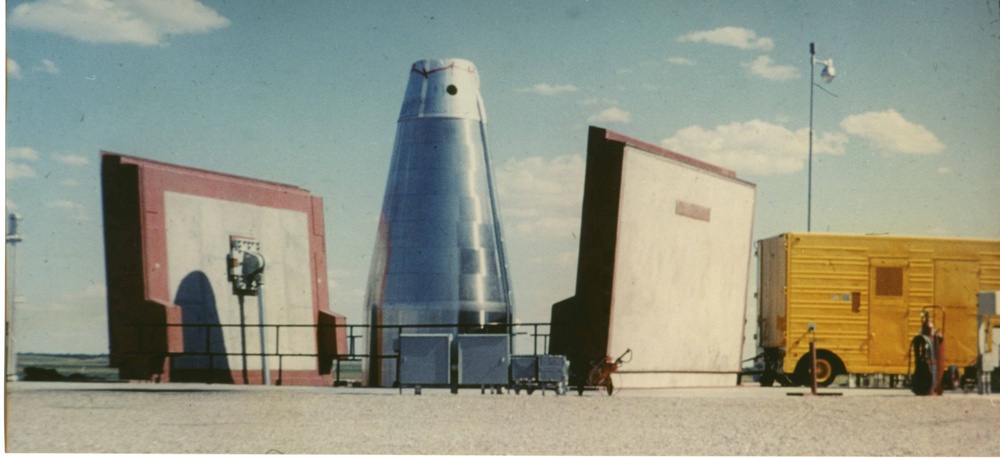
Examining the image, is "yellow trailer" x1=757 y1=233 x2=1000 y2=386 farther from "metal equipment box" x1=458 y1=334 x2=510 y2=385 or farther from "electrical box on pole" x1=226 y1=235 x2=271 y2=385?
"electrical box on pole" x1=226 y1=235 x2=271 y2=385

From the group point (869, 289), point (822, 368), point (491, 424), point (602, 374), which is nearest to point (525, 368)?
point (602, 374)

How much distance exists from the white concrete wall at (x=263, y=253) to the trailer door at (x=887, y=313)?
11.3 meters

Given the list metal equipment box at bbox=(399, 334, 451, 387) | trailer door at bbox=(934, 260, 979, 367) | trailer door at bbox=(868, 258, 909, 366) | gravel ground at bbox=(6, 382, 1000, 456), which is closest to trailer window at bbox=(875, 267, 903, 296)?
trailer door at bbox=(868, 258, 909, 366)

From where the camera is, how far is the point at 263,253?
2336 centimetres

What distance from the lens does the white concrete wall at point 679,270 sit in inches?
813

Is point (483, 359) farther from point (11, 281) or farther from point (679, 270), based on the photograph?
point (11, 281)

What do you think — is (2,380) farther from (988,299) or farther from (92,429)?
(988,299)

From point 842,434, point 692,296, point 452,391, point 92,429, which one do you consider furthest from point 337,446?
point 692,296

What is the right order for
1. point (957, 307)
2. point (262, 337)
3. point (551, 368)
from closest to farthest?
point (551, 368)
point (262, 337)
point (957, 307)

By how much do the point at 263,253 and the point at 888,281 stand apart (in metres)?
12.2

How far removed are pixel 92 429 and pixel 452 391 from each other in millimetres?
7450

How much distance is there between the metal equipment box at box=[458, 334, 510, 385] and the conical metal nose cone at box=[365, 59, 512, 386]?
10.9 feet

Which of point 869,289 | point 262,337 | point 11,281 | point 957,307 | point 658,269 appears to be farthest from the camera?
point 869,289

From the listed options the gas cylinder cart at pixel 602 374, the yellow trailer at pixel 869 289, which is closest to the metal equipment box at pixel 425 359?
the gas cylinder cart at pixel 602 374
